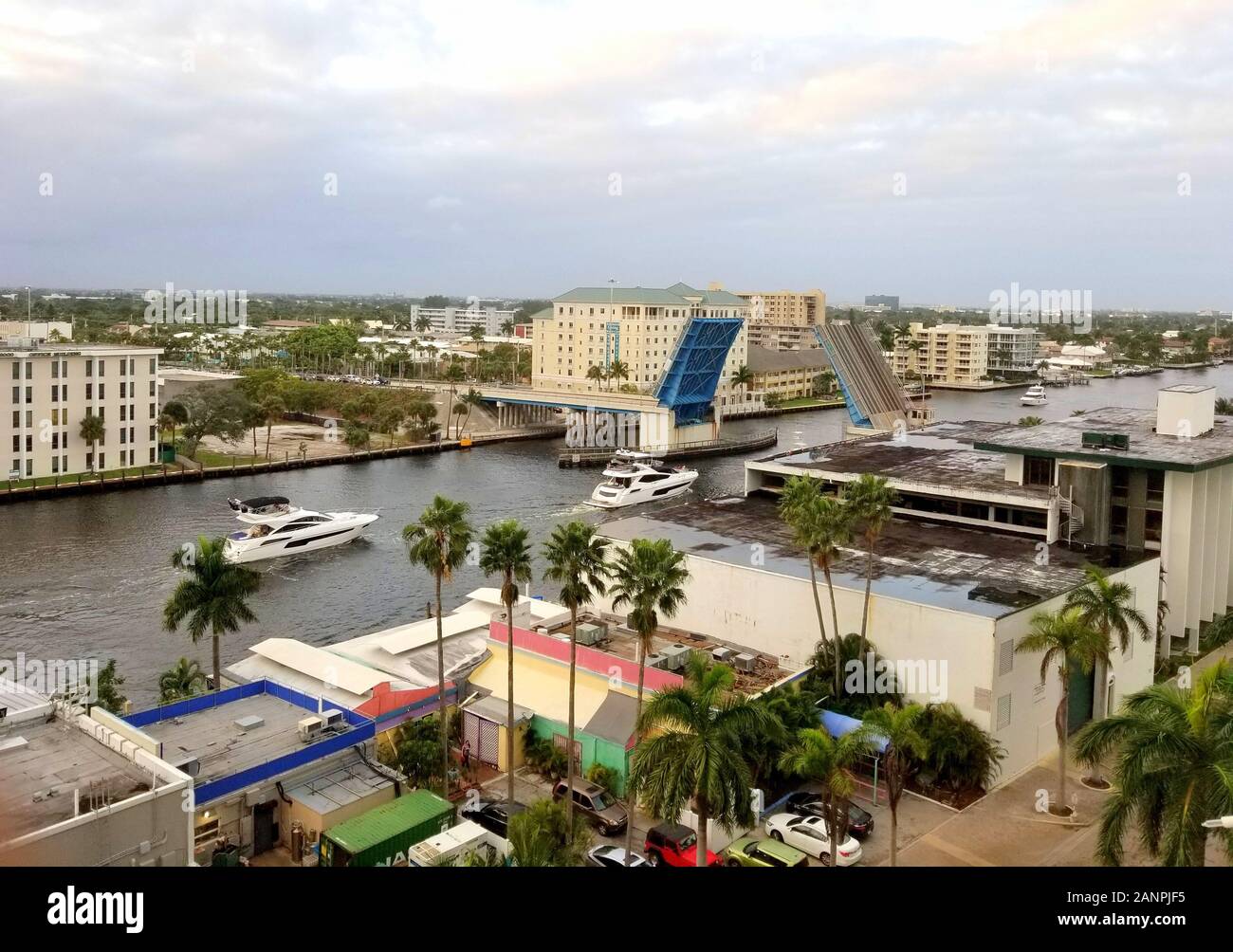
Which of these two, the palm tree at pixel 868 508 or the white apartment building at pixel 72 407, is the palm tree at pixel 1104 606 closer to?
the palm tree at pixel 868 508

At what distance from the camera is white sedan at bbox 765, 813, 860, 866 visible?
36.3 ft

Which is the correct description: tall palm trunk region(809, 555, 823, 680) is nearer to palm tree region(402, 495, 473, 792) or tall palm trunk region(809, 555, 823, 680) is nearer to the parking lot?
the parking lot

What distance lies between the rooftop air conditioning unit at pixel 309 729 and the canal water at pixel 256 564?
6486 mm

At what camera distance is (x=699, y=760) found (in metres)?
9.39

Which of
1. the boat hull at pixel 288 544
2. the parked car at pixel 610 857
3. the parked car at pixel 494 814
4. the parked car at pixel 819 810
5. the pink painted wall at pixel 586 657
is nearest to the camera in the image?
the parked car at pixel 610 857

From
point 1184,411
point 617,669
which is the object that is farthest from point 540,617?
point 1184,411

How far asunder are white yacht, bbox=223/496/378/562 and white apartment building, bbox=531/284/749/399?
33.6 metres

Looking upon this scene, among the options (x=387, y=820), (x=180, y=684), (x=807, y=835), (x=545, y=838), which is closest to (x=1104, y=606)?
(x=807, y=835)

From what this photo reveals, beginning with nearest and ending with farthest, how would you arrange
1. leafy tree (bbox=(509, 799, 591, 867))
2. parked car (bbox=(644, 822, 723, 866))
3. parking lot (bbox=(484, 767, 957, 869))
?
leafy tree (bbox=(509, 799, 591, 867)), parked car (bbox=(644, 822, 723, 866)), parking lot (bbox=(484, 767, 957, 869))

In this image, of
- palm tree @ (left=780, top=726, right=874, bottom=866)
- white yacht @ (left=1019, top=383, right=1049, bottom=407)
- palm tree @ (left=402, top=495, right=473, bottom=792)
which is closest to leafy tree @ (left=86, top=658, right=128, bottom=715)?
palm tree @ (left=402, top=495, right=473, bottom=792)

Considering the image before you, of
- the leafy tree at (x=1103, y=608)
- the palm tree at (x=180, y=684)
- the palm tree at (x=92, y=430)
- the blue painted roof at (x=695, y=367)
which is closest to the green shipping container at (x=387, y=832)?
the palm tree at (x=180, y=684)

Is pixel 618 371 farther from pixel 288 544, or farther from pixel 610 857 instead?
pixel 610 857

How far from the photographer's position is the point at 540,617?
17.9 m

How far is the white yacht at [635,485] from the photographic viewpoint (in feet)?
118
